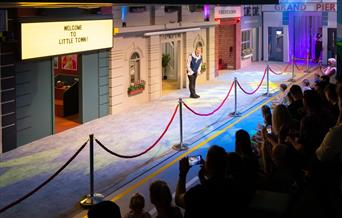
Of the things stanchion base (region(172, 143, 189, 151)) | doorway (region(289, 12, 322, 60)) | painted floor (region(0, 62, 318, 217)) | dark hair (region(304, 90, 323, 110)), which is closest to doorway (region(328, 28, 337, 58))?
doorway (region(289, 12, 322, 60))

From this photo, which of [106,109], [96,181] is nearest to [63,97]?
[106,109]

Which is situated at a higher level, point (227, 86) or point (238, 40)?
point (238, 40)

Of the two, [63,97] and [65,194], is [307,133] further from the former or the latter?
[63,97]

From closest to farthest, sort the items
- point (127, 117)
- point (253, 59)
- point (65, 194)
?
point (65, 194) → point (127, 117) → point (253, 59)

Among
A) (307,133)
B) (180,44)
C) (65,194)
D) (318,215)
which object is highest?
(180,44)

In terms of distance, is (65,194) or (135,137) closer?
(65,194)

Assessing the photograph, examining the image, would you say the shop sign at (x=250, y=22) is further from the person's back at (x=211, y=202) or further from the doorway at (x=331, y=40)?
the person's back at (x=211, y=202)

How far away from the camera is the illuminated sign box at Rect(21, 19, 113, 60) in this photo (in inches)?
A: 464

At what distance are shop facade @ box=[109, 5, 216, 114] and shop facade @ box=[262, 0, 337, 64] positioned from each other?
9142mm

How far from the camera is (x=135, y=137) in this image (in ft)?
41.0

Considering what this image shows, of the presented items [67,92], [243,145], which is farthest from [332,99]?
[67,92]

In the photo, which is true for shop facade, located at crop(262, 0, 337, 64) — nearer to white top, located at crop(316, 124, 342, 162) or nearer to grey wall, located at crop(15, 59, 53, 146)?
grey wall, located at crop(15, 59, 53, 146)

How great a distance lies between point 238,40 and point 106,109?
13.2 m

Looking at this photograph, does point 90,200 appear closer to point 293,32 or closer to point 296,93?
point 296,93
